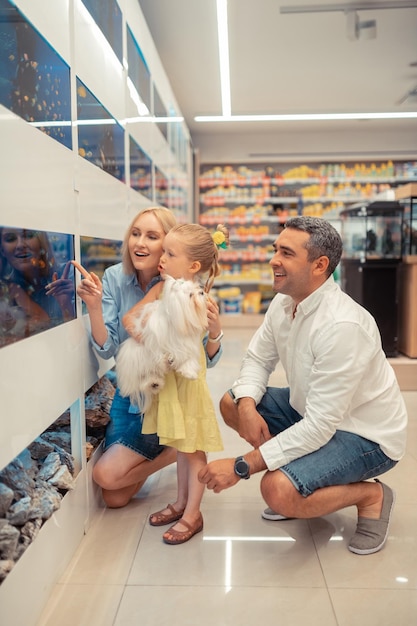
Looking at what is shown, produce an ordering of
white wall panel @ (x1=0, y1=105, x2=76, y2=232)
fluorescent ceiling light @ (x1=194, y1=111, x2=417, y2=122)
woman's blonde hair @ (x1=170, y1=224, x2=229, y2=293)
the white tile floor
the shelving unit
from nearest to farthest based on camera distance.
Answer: white wall panel @ (x1=0, y1=105, x2=76, y2=232), the white tile floor, woman's blonde hair @ (x1=170, y1=224, x2=229, y2=293), fluorescent ceiling light @ (x1=194, y1=111, x2=417, y2=122), the shelving unit

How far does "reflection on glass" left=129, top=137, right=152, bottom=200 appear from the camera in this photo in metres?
3.32

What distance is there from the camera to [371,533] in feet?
6.86

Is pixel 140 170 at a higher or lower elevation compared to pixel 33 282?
higher

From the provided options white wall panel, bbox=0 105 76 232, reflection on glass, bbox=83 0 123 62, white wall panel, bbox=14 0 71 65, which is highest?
reflection on glass, bbox=83 0 123 62

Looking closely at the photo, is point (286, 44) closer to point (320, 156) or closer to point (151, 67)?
point (151, 67)

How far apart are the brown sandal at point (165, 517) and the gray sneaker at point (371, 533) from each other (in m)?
0.67

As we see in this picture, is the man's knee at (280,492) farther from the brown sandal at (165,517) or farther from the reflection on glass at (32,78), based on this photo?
the reflection on glass at (32,78)

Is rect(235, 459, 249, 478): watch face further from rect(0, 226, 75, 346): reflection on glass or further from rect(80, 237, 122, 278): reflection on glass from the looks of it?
rect(80, 237, 122, 278): reflection on glass

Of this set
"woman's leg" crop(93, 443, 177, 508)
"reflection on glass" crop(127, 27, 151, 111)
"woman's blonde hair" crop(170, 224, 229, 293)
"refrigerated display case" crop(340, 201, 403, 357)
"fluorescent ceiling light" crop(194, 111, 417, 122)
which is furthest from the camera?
"fluorescent ceiling light" crop(194, 111, 417, 122)

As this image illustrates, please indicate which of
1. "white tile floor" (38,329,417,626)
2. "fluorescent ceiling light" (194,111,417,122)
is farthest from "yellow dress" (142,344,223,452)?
"fluorescent ceiling light" (194,111,417,122)

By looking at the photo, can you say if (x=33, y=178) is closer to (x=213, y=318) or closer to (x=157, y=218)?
(x=157, y=218)

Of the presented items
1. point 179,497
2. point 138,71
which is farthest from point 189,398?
point 138,71

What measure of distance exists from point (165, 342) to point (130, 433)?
0.55m

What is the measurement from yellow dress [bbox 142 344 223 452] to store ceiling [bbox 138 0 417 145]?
3.48 m
